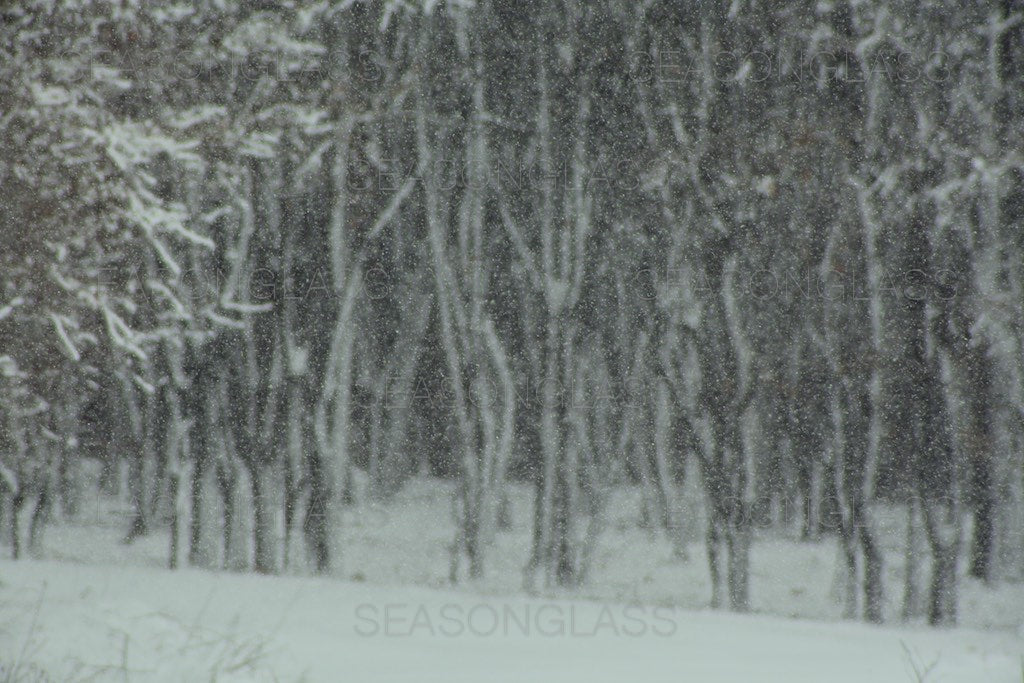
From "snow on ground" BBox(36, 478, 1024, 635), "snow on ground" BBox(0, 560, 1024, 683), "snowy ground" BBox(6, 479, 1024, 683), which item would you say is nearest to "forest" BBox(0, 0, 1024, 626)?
"snow on ground" BBox(36, 478, 1024, 635)

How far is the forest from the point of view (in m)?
11.6

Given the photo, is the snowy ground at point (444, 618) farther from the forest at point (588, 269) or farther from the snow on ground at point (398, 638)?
the forest at point (588, 269)

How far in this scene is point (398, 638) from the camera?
8.73 metres

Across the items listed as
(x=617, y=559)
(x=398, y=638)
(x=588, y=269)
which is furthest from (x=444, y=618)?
(x=588, y=269)

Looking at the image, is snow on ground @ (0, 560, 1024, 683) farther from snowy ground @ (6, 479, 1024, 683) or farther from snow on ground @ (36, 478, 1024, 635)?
snow on ground @ (36, 478, 1024, 635)

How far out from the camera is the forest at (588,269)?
1159 centimetres

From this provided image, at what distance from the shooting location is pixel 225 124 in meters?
10.9

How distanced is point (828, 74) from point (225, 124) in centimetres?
632

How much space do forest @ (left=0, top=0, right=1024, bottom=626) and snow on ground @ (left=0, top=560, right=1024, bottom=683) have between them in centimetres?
145

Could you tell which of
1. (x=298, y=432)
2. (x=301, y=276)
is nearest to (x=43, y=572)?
(x=298, y=432)

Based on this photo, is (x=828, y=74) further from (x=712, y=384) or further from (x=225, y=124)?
(x=225, y=124)

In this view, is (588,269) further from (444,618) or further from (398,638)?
(398,638)

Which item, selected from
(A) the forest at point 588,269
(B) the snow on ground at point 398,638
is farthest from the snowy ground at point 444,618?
(A) the forest at point 588,269

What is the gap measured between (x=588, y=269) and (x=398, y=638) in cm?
513
